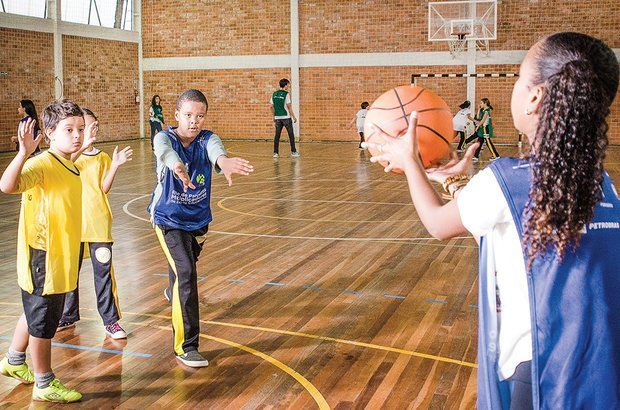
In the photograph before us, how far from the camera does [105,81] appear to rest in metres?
21.0

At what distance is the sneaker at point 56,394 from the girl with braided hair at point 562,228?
8.16ft

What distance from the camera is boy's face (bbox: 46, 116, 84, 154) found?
365cm

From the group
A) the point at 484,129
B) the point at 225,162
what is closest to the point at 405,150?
the point at 225,162

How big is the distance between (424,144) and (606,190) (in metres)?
0.77

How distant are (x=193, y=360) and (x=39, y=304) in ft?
3.00

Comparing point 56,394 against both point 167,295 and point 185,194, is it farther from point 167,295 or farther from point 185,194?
point 167,295

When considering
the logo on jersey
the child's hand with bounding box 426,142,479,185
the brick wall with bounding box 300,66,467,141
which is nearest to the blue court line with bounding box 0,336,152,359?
the logo on jersey

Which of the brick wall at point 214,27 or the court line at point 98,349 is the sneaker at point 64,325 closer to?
the court line at point 98,349

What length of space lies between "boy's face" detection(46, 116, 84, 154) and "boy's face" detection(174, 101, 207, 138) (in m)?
0.62

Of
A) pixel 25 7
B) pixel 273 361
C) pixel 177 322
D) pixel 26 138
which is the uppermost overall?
pixel 25 7

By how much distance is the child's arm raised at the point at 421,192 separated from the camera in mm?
1717

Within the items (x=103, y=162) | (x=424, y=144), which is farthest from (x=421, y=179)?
(x=103, y=162)

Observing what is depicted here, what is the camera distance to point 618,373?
5.23 feet

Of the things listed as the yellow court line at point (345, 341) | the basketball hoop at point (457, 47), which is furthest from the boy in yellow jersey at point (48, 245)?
the basketball hoop at point (457, 47)
